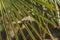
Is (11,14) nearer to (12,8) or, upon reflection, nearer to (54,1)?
(12,8)

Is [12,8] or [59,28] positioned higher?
[12,8]

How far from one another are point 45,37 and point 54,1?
47 cm

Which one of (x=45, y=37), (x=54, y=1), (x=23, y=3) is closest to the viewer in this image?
(x=23, y=3)

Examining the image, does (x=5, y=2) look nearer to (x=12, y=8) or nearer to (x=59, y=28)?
(x=12, y=8)

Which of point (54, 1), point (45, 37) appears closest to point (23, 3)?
point (54, 1)

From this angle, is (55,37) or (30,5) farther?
(55,37)

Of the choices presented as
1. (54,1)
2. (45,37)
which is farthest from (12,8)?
(45,37)

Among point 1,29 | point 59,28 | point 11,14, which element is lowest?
point 1,29

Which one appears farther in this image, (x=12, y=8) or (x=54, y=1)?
(x=54, y=1)

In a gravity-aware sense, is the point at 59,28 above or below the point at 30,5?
below

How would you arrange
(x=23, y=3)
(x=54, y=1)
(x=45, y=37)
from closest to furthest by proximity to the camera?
(x=23, y=3), (x=54, y=1), (x=45, y=37)

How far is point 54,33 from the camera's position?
161 cm

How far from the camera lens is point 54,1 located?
1234 mm

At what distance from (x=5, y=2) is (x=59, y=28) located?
84 cm
